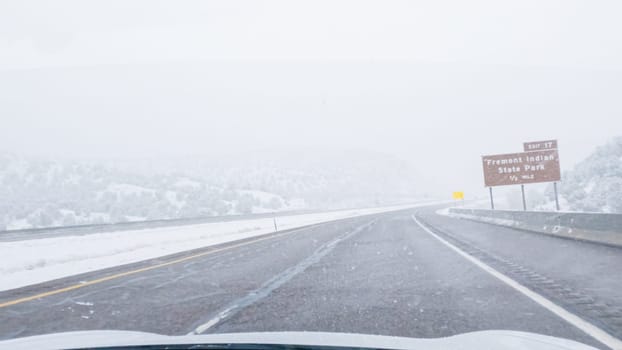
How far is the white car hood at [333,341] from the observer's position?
313 cm

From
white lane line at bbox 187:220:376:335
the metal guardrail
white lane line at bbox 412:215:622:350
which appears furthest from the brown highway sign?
white lane line at bbox 412:215:622:350

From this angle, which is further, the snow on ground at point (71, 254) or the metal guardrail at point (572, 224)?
the snow on ground at point (71, 254)

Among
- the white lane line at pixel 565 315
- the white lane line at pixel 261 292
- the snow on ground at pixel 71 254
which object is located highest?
the snow on ground at pixel 71 254

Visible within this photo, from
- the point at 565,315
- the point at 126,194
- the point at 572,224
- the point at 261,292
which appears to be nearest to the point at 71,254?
the point at 261,292

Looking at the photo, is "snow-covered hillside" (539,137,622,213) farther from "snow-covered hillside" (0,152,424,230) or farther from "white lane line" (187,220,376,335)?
"snow-covered hillside" (0,152,424,230)

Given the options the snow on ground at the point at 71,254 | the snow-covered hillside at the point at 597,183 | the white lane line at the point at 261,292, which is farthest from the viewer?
the snow-covered hillside at the point at 597,183

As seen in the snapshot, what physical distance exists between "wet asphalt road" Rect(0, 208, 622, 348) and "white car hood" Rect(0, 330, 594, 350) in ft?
4.91

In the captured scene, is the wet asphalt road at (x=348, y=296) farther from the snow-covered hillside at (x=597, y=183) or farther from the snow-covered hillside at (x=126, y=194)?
the snow-covered hillside at (x=126, y=194)

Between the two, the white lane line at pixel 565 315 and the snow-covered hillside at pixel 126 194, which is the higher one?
the snow-covered hillside at pixel 126 194

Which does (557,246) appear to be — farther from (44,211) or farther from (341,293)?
(44,211)

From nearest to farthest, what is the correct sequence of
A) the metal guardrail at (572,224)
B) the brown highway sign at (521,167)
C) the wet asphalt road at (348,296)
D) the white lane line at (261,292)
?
the wet asphalt road at (348,296) → the white lane line at (261,292) → the metal guardrail at (572,224) → the brown highway sign at (521,167)

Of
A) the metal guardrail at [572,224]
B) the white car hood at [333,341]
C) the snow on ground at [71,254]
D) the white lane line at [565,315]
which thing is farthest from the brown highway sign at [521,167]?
the white car hood at [333,341]

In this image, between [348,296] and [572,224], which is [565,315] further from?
[572,224]

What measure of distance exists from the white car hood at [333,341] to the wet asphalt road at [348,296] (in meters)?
1.50
